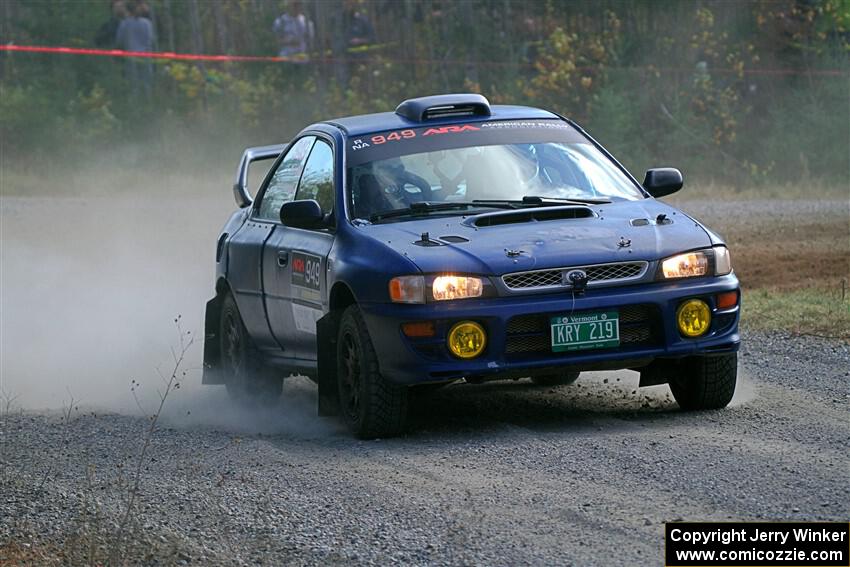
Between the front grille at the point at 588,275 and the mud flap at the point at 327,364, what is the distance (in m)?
1.19

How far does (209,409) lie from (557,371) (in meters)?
3.39

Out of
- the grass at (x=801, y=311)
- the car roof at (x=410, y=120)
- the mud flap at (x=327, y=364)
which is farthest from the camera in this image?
the grass at (x=801, y=311)

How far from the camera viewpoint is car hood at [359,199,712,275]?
7.95 metres

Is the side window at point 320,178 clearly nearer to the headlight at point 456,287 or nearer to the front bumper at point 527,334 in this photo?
the front bumper at point 527,334

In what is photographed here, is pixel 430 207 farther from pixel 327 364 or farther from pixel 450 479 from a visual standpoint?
pixel 450 479

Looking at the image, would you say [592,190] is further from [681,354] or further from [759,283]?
[759,283]

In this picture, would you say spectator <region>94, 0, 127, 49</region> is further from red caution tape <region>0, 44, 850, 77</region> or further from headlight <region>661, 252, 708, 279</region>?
headlight <region>661, 252, 708, 279</region>

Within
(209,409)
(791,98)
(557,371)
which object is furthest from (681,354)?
(791,98)

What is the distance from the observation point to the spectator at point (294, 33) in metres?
30.2

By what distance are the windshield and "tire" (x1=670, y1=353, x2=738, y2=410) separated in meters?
1.09

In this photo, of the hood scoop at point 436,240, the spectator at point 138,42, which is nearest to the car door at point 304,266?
the hood scoop at point 436,240

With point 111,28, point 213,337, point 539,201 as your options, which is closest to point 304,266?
point 539,201

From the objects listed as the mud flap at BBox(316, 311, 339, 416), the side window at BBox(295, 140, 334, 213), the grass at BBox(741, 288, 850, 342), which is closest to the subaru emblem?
the mud flap at BBox(316, 311, 339, 416)

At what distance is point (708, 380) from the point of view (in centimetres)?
848
